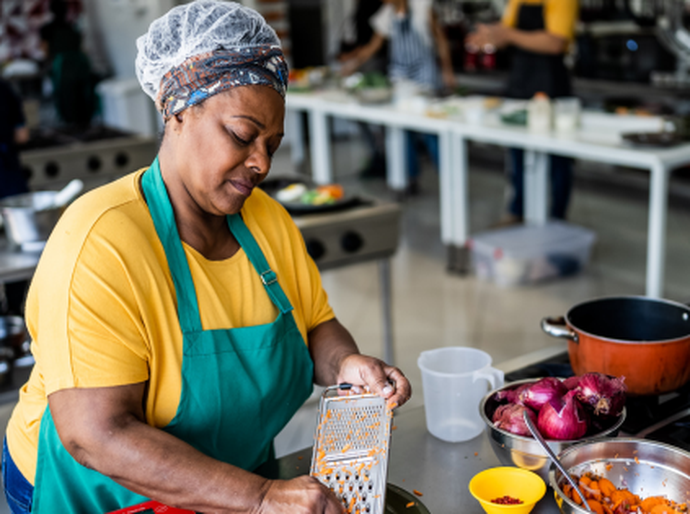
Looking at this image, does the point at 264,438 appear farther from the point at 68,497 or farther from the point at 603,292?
the point at 603,292

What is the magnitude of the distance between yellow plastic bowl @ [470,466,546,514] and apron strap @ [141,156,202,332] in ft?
1.56

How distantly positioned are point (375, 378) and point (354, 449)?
7.8 inches

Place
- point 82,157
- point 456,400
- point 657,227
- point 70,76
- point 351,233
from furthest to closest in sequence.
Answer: point 70,76 → point 82,157 → point 657,227 → point 351,233 → point 456,400

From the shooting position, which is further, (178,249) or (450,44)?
(450,44)

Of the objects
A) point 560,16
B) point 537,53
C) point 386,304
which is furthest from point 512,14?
point 386,304

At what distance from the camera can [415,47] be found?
5742 millimetres

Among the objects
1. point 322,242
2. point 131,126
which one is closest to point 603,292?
point 322,242

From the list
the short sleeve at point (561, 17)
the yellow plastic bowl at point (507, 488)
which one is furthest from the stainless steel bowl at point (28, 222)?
the short sleeve at point (561, 17)

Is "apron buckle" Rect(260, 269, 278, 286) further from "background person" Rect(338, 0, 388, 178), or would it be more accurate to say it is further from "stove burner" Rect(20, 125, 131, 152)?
"background person" Rect(338, 0, 388, 178)

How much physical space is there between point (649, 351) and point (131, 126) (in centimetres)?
646

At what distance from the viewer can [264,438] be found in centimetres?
127

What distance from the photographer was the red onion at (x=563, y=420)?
3.46 ft

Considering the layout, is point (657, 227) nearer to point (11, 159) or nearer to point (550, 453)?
point (550, 453)

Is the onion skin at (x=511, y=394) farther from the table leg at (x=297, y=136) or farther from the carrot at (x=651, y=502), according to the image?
the table leg at (x=297, y=136)
